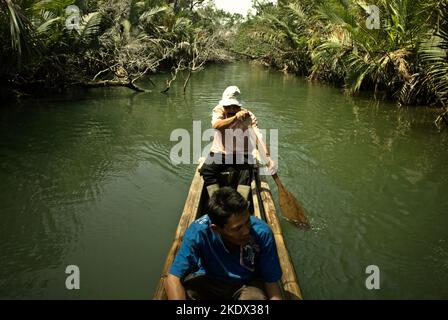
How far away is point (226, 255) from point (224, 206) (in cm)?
40

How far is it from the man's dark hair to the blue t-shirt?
0.16 m

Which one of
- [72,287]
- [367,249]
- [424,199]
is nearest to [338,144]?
[424,199]

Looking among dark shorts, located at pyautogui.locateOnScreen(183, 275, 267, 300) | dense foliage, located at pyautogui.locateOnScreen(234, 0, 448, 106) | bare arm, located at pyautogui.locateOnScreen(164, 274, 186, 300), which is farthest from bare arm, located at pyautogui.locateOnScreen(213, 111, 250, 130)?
dense foliage, located at pyautogui.locateOnScreen(234, 0, 448, 106)

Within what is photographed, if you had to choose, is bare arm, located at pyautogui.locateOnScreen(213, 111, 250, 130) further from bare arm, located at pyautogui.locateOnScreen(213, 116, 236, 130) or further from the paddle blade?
the paddle blade

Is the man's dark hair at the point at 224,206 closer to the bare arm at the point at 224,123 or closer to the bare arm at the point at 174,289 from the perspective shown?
the bare arm at the point at 174,289

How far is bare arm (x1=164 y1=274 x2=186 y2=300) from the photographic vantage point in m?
2.45

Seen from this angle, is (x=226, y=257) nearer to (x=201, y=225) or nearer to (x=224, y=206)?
(x=201, y=225)

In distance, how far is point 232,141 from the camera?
4.90 m

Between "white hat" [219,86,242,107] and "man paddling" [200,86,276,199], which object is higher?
"white hat" [219,86,242,107]

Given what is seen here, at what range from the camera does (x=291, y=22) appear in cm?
2142

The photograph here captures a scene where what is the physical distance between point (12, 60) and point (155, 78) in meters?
10.8

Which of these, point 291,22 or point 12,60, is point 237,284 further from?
point 291,22

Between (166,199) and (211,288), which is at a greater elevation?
(211,288)

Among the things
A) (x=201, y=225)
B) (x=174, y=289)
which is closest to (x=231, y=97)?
(x=201, y=225)
